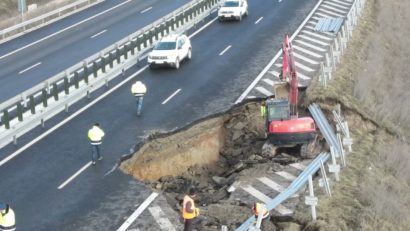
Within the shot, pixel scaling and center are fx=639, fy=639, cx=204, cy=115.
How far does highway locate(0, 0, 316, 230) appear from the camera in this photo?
62.0 ft

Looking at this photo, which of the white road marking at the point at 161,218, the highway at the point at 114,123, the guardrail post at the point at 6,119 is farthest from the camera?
the guardrail post at the point at 6,119

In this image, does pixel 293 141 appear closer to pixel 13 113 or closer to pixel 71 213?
pixel 71 213

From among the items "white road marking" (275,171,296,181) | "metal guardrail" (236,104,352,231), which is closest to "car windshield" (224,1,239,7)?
"metal guardrail" (236,104,352,231)

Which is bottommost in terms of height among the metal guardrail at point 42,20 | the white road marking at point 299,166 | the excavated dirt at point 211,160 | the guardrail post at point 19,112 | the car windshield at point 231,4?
the excavated dirt at point 211,160

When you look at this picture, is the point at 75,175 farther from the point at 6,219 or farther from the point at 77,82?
the point at 77,82

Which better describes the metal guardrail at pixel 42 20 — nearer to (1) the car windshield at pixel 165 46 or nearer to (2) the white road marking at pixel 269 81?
(1) the car windshield at pixel 165 46

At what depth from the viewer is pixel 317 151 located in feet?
77.7

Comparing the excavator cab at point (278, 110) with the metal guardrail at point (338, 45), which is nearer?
the excavator cab at point (278, 110)

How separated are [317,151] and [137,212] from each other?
8.20 meters

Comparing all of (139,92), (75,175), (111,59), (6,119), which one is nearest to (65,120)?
(6,119)

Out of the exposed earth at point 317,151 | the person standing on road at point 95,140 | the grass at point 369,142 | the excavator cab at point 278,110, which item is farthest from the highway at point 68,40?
the grass at point 369,142

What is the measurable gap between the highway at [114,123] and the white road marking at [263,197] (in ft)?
10.6

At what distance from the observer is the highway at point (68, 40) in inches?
1362

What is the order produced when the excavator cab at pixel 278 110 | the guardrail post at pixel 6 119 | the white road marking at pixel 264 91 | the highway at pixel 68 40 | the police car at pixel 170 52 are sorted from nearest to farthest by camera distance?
1. the excavator cab at pixel 278 110
2. the guardrail post at pixel 6 119
3. the white road marking at pixel 264 91
4. the police car at pixel 170 52
5. the highway at pixel 68 40
